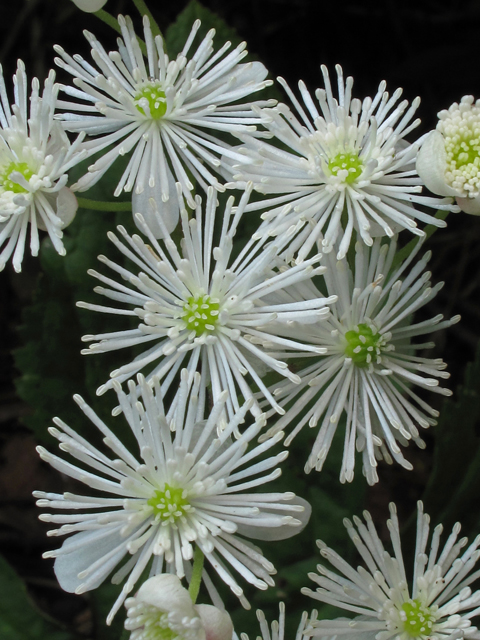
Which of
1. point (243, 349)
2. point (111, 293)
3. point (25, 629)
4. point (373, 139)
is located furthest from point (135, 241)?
point (25, 629)

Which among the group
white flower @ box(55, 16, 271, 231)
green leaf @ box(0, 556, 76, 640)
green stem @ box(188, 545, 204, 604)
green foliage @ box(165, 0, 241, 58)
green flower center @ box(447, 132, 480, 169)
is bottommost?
green stem @ box(188, 545, 204, 604)

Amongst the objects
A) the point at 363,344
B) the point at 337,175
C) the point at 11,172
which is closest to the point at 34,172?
the point at 11,172

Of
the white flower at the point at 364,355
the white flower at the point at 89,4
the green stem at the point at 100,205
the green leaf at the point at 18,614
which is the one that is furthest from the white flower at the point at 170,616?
the white flower at the point at 89,4

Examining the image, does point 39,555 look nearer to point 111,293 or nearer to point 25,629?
point 25,629

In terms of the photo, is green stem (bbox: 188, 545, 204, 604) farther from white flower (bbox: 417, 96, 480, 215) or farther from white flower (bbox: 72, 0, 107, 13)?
white flower (bbox: 72, 0, 107, 13)

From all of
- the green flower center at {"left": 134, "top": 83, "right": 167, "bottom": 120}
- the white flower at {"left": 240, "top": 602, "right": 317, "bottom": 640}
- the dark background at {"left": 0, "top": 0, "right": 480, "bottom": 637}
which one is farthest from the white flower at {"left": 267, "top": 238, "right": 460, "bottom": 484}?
the dark background at {"left": 0, "top": 0, "right": 480, "bottom": 637}
